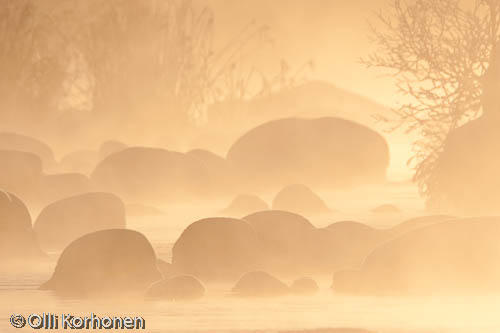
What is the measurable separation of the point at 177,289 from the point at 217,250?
1.00 m

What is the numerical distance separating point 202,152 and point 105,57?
4.10 metres

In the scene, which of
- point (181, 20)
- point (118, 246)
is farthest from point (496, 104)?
point (181, 20)

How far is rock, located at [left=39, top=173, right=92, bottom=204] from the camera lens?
13023 millimetres

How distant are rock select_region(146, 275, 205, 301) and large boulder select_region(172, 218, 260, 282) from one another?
78 cm

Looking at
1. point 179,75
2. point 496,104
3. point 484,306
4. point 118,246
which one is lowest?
point 484,306

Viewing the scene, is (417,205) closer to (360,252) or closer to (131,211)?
(131,211)

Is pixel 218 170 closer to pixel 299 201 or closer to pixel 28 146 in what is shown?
pixel 299 201

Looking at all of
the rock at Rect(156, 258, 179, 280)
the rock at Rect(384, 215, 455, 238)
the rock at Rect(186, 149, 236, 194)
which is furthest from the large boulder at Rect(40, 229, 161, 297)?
the rock at Rect(186, 149, 236, 194)

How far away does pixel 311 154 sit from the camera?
15758 mm

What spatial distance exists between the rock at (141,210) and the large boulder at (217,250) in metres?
3.78

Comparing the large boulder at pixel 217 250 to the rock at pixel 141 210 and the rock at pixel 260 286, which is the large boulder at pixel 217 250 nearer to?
the rock at pixel 260 286

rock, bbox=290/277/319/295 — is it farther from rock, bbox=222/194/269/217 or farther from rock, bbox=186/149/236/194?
rock, bbox=186/149/236/194

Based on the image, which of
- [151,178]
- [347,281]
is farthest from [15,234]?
[151,178]

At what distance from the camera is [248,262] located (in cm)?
870
